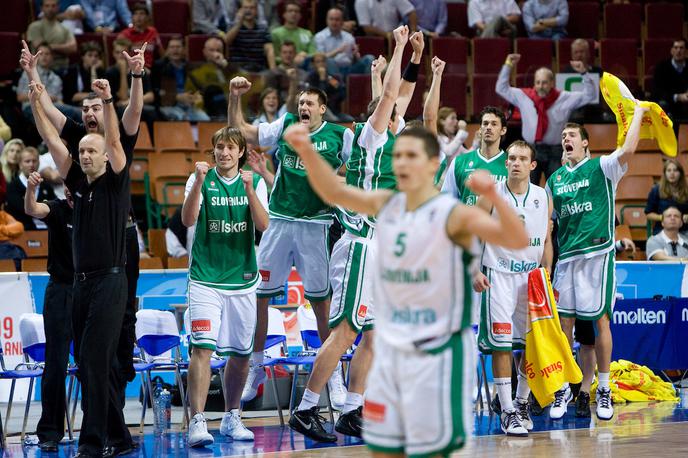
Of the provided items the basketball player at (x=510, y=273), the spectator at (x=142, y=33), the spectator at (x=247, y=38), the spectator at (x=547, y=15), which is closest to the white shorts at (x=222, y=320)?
the basketball player at (x=510, y=273)

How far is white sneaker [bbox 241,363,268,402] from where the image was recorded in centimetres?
958

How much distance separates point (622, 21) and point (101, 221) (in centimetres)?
1212

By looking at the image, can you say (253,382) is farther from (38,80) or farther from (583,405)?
(38,80)

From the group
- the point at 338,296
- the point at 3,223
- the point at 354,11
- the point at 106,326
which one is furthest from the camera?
the point at 354,11

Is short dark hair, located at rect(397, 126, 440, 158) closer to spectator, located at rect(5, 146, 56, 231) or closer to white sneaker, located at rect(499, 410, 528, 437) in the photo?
white sneaker, located at rect(499, 410, 528, 437)

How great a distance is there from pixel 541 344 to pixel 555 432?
73 cm

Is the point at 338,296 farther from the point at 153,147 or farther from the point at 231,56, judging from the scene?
the point at 231,56

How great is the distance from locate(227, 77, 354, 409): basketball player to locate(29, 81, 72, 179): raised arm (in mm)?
1847

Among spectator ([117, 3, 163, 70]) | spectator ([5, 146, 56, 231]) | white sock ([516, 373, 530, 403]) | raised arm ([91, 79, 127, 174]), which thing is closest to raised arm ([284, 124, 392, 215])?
raised arm ([91, 79, 127, 174])

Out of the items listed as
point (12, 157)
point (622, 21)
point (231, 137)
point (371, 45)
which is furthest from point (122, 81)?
point (622, 21)

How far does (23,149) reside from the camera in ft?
41.4

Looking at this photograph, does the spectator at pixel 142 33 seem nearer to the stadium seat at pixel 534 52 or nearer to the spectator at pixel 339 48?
the spectator at pixel 339 48

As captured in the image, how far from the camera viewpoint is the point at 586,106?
1540 centimetres

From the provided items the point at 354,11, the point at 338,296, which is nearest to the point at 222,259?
the point at 338,296
